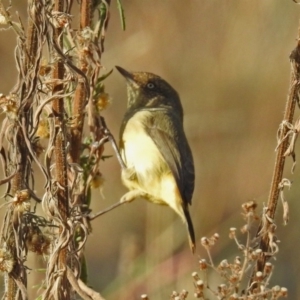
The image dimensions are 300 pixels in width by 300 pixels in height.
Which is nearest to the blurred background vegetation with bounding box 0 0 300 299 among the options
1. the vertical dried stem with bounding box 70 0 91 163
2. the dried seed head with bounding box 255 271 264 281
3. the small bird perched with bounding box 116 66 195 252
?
the small bird perched with bounding box 116 66 195 252

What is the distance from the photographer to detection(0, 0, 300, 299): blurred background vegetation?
4.45 meters

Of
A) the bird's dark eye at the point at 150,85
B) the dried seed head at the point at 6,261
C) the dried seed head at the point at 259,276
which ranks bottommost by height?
the dried seed head at the point at 259,276

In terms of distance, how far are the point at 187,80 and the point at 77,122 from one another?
9.52 ft

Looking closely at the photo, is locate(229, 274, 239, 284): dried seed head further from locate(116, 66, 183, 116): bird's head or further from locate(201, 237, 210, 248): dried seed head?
locate(116, 66, 183, 116): bird's head

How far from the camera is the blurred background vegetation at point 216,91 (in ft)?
14.6

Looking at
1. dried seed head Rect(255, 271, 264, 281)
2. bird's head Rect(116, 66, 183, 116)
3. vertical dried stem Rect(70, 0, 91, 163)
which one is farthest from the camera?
bird's head Rect(116, 66, 183, 116)

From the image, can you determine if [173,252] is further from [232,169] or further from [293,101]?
[293,101]

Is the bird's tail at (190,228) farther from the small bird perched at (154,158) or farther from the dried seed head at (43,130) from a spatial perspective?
the dried seed head at (43,130)

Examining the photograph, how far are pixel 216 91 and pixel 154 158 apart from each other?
5.25 feet

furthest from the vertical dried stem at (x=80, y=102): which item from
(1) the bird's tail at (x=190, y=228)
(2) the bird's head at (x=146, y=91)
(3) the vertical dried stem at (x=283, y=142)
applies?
(2) the bird's head at (x=146, y=91)

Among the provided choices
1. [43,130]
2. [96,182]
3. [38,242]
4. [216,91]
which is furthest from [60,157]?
[216,91]

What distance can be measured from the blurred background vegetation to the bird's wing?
1.08 m

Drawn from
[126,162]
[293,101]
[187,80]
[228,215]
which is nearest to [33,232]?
[293,101]

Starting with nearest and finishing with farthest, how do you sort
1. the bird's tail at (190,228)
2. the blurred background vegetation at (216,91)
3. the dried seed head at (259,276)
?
the dried seed head at (259,276) < the bird's tail at (190,228) < the blurred background vegetation at (216,91)
